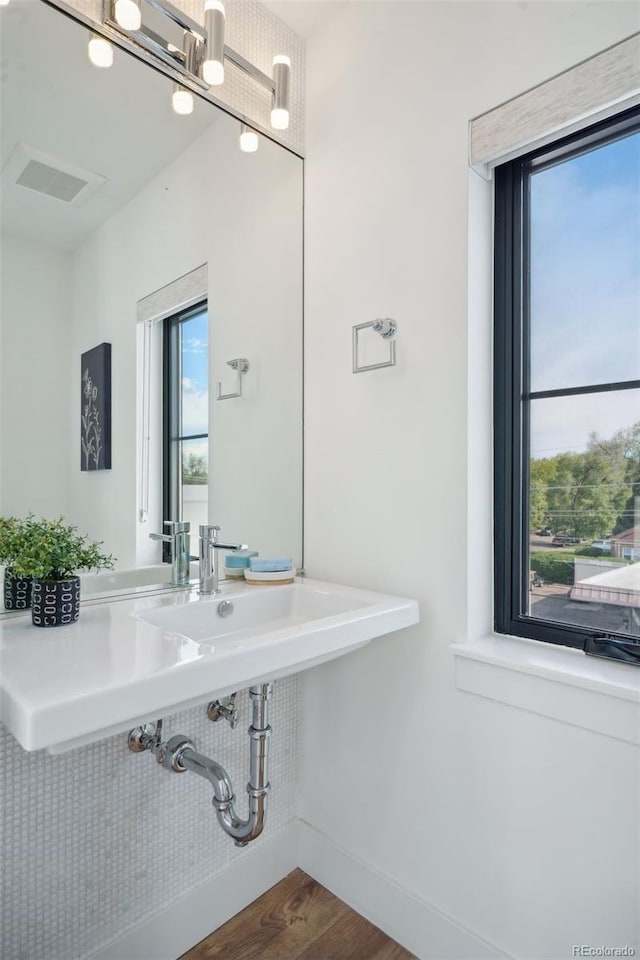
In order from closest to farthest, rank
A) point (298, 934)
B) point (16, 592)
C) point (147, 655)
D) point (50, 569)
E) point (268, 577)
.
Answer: point (147, 655)
point (50, 569)
point (16, 592)
point (298, 934)
point (268, 577)

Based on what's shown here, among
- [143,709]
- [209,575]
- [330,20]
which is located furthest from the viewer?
[330,20]

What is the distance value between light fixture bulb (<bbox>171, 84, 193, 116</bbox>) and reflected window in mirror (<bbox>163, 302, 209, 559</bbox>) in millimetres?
504

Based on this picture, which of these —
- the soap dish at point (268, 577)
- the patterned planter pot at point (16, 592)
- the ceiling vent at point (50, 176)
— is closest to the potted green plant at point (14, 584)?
the patterned planter pot at point (16, 592)

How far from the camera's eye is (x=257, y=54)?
1.62m

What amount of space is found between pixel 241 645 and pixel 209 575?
50 centimetres

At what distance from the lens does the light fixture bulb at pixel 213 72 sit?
139cm

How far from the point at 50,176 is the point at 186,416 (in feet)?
2.15

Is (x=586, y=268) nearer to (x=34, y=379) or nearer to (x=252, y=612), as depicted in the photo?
(x=252, y=612)

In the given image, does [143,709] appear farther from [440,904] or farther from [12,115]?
[12,115]

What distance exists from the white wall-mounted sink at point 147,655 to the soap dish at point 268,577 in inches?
3.5

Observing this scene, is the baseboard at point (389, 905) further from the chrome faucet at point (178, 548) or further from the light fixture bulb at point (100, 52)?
the light fixture bulb at point (100, 52)

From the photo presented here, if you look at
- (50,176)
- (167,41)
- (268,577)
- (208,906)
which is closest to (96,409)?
(50,176)

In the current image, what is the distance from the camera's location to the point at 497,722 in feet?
4.09

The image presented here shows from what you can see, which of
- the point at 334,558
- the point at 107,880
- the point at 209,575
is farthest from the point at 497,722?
the point at 107,880
